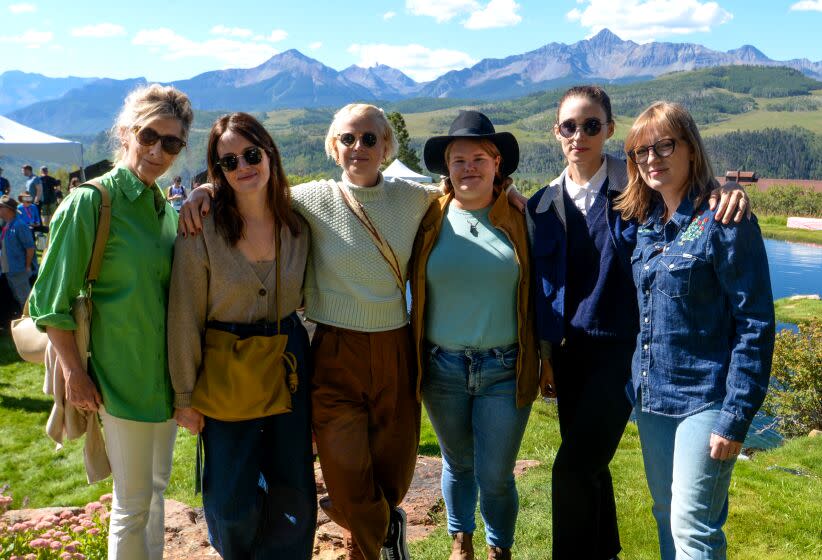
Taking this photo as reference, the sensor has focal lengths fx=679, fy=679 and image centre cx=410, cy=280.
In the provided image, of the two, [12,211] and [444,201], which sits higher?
[444,201]

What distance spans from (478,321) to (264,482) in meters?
1.13

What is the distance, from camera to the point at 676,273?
2.35 metres

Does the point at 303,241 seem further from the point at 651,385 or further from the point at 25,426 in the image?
the point at 25,426

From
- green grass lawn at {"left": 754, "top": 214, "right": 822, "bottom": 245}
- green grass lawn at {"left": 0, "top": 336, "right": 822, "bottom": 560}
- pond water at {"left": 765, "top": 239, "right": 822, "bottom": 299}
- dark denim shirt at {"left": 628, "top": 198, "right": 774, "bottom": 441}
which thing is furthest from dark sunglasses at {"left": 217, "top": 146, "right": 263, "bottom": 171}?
green grass lawn at {"left": 754, "top": 214, "right": 822, "bottom": 245}

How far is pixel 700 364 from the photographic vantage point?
2.33 meters

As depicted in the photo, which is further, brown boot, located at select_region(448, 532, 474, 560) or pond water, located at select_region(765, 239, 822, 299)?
pond water, located at select_region(765, 239, 822, 299)

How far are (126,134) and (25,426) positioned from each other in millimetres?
5732

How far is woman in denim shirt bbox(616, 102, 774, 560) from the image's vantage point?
7.26ft

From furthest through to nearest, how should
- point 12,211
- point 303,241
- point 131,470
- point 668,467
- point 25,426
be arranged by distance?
point 12,211 → point 25,426 → point 303,241 → point 131,470 → point 668,467

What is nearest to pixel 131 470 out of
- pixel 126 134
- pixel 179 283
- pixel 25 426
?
pixel 179 283

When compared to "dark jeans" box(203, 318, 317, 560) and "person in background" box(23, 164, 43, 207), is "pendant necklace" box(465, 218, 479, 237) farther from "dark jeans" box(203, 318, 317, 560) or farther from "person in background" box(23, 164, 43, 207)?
"person in background" box(23, 164, 43, 207)

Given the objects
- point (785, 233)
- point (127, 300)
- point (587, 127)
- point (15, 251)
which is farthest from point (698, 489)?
point (785, 233)

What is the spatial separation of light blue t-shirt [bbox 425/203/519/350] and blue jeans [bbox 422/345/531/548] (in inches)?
2.8

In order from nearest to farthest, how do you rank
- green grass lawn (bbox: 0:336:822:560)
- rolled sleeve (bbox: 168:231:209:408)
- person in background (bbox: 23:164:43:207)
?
rolled sleeve (bbox: 168:231:209:408) < green grass lawn (bbox: 0:336:822:560) < person in background (bbox: 23:164:43:207)
